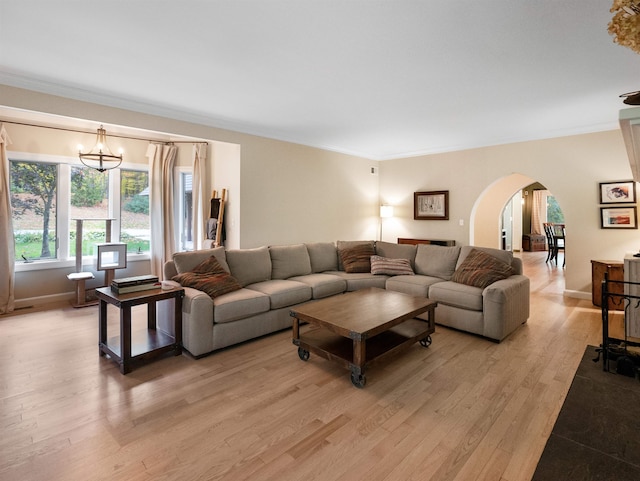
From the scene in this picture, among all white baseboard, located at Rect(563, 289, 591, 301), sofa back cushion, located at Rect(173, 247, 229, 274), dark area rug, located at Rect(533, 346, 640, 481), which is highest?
sofa back cushion, located at Rect(173, 247, 229, 274)

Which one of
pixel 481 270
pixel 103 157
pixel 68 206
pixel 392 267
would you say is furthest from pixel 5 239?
pixel 481 270

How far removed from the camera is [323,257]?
4930 millimetres

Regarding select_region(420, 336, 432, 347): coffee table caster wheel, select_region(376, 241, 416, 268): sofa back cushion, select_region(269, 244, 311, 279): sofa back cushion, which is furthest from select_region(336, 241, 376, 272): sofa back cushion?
select_region(420, 336, 432, 347): coffee table caster wheel

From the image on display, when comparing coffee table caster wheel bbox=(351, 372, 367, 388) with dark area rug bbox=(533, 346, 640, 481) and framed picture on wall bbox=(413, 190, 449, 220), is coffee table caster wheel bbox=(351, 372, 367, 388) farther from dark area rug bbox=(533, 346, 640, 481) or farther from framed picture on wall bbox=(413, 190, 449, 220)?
framed picture on wall bbox=(413, 190, 449, 220)

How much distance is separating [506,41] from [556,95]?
1585mm

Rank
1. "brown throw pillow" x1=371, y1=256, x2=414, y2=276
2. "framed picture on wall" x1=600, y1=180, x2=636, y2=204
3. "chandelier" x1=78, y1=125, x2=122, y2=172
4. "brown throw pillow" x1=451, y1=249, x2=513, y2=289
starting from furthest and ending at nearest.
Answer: "chandelier" x1=78, y1=125, x2=122, y2=172
"brown throw pillow" x1=371, y1=256, x2=414, y2=276
"framed picture on wall" x1=600, y1=180, x2=636, y2=204
"brown throw pillow" x1=451, y1=249, x2=513, y2=289

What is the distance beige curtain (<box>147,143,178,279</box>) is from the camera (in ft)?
17.7

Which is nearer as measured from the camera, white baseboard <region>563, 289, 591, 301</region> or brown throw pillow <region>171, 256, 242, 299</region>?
brown throw pillow <region>171, 256, 242, 299</region>

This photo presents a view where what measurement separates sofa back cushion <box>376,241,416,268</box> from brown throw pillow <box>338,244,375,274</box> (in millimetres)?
→ 141

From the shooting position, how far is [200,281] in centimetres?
331

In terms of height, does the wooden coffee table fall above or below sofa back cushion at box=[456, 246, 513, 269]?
below

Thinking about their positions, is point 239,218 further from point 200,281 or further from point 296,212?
point 200,281

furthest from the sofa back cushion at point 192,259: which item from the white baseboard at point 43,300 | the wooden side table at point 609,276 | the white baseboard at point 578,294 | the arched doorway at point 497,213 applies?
the white baseboard at point 578,294

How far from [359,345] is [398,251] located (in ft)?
8.86
